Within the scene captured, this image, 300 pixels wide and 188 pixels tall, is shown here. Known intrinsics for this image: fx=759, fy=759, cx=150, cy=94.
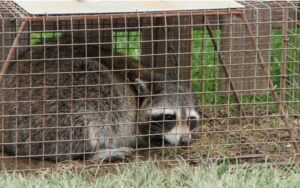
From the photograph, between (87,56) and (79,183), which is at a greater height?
(87,56)

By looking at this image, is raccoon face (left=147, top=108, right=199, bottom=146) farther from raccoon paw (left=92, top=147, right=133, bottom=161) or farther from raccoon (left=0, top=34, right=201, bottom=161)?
raccoon paw (left=92, top=147, right=133, bottom=161)

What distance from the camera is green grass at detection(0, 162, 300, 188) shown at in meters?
5.57

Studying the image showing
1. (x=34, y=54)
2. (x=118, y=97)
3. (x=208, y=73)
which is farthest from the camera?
(x=208, y=73)

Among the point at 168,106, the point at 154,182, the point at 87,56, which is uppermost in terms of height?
the point at 87,56

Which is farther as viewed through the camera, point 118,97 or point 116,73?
point 116,73

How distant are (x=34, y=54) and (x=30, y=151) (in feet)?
3.07

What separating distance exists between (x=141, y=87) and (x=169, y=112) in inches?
13.4

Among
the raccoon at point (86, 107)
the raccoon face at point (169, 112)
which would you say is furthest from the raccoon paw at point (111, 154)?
the raccoon face at point (169, 112)

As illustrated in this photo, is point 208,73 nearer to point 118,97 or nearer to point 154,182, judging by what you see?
point 118,97

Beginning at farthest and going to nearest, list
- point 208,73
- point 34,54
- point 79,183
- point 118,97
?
point 208,73 → point 34,54 → point 118,97 → point 79,183

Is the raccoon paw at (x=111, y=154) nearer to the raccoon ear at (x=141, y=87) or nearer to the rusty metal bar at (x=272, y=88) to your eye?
the raccoon ear at (x=141, y=87)

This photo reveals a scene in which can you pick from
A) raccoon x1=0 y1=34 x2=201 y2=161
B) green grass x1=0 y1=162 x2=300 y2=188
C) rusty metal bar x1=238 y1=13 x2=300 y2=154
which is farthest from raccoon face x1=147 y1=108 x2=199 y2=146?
rusty metal bar x1=238 y1=13 x2=300 y2=154

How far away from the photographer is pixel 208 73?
357 inches

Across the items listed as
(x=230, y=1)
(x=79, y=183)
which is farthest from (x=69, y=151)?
(x=230, y=1)
